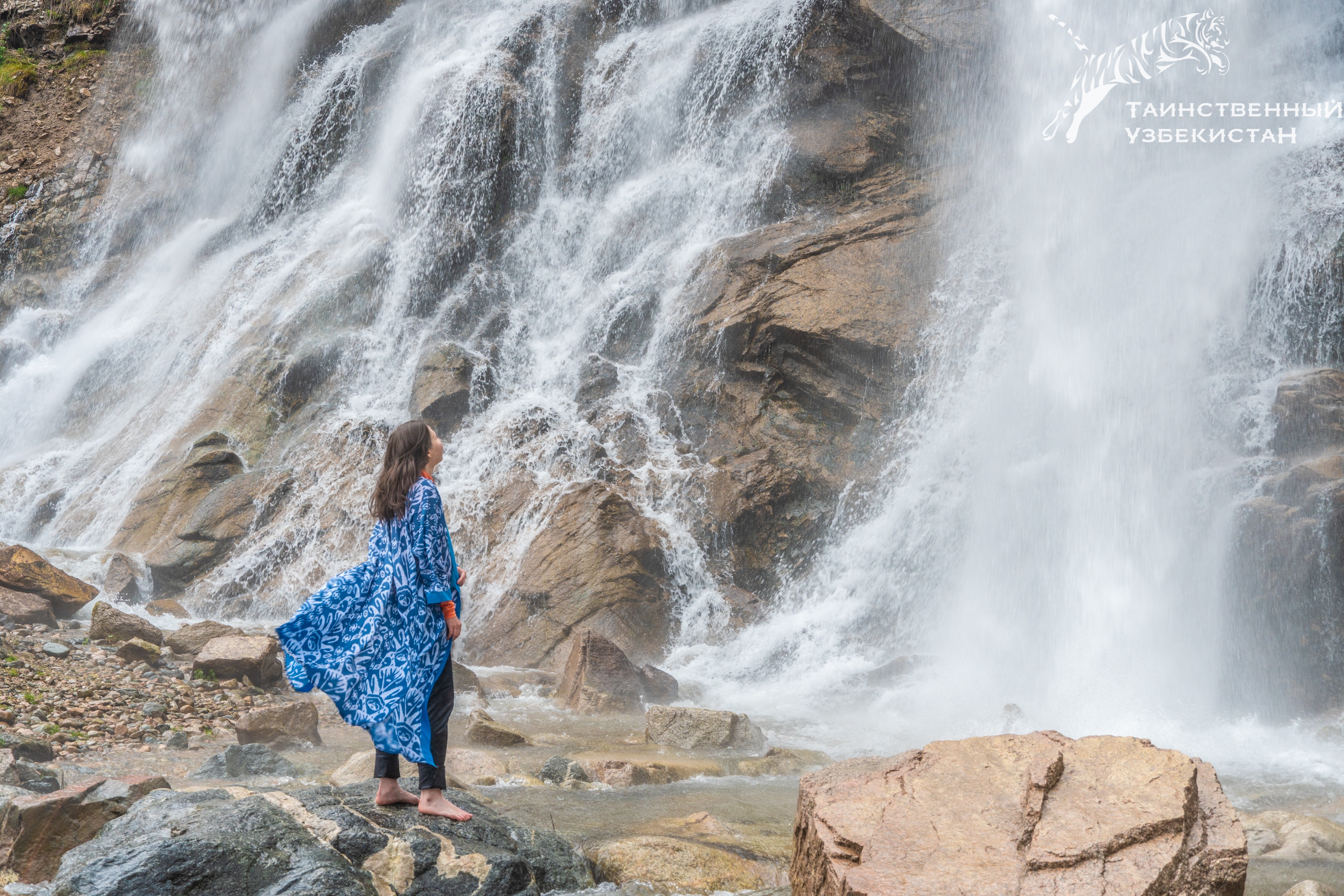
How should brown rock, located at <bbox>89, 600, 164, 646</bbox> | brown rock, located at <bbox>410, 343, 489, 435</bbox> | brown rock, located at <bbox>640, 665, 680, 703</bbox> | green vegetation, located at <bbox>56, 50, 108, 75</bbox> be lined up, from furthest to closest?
green vegetation, located at <bbox>56, 50, 108, 75</bbox>
brown rock, located at <bbox>410, 343, 489, 435</bbox>
brown rock, located at <bbox>640, 665, 680, 703</bbox>
brown rock, located at <bbox>89, 600, 164, 646</bbox>

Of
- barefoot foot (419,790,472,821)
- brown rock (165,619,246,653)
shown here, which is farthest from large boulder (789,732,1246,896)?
brown rock (165,619,246,653)

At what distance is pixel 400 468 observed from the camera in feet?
13.3

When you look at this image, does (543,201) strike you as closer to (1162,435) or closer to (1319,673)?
(1162,435)

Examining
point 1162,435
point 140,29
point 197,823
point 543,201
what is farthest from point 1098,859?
point 140,29

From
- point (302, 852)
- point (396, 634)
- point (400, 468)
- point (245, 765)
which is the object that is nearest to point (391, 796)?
point (302, 852)

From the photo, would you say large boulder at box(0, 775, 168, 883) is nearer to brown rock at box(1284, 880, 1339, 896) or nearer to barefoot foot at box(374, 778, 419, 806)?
barefoot foot at box(374, 778, 419, 806)

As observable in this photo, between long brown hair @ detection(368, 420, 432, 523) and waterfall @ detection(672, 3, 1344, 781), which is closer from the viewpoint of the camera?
long brown hair @ detection(368, 420, 432, 523)

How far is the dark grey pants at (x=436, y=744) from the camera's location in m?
3.91

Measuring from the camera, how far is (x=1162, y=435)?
1311cm

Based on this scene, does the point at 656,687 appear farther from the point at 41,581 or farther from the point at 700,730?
the point at 41,581

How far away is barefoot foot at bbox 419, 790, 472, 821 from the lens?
3865 millimetres

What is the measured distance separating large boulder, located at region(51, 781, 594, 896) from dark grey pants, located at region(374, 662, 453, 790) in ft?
0.43

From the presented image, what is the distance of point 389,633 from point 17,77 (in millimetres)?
29530

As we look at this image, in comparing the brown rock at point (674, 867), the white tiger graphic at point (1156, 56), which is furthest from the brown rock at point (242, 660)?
the white tiger graphic at point (1156, 56)
